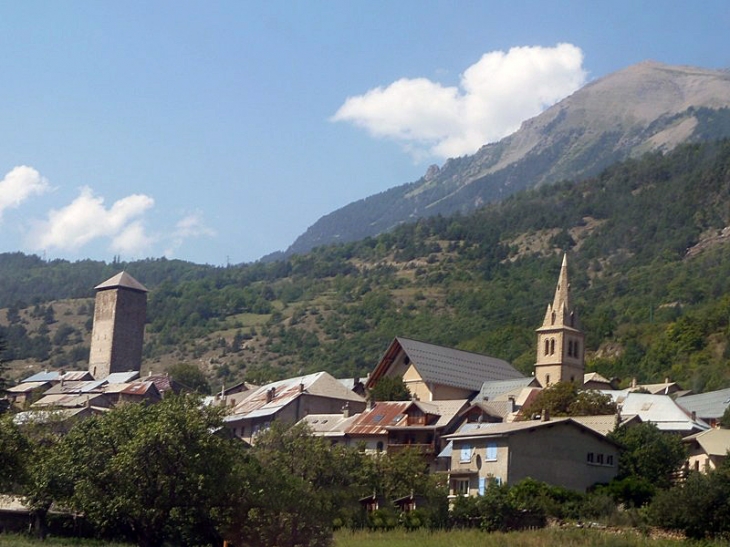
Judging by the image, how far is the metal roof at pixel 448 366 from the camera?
3679 inches

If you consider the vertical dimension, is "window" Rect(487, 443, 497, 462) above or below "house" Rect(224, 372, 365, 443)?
below

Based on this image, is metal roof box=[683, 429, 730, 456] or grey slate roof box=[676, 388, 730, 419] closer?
metal roof box=[683, 429, 730, 456]

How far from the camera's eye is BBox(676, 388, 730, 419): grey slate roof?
83312 millimetres

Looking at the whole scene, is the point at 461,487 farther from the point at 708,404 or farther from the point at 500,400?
the point at 708,404

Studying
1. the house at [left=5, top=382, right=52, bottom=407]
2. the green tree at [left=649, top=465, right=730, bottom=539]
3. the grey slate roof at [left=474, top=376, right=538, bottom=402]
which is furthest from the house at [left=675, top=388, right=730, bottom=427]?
the house at [left=5, top=382, right=52, bottom=407]

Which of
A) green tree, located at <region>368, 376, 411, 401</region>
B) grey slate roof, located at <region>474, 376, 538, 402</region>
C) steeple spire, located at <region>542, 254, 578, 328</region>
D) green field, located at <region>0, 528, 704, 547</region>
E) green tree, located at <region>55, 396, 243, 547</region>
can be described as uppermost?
steeple spire, located at <region>542, 254, 578, 328</region>

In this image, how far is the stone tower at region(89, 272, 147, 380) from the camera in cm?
14925

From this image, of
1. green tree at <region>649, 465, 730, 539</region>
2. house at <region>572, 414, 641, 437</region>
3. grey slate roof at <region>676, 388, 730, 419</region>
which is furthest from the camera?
grey slate roof at <region>676, 388, 730, 419</region>

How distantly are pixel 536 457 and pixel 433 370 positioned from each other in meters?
34.1

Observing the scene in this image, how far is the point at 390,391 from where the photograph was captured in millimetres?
87000

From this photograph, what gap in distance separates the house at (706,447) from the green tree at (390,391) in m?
23.4

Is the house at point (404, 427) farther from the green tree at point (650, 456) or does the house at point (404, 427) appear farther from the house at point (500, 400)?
the green tree at point (650, 456)

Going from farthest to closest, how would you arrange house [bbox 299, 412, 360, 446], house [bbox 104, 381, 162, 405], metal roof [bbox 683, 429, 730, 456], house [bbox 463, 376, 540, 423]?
house [bbox 104, 381, 162, 405]
house [bbox 463, 376, 540, 423]
house [bbox 299, 412, 360, 446]
metal roof [bbox 683, 429, 730, 456]

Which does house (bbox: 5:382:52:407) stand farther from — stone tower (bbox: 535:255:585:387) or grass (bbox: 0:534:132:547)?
grass (bbox: 0:534:132:547)
